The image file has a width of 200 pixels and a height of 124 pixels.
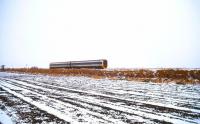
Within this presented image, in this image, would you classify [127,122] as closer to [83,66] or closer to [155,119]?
[155,119]

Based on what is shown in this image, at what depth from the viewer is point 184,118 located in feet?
16.2

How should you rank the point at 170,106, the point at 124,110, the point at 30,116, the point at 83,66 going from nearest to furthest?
the point at 30,116 < the point at 124,110 < the point at 170,106 < the point at 83,66

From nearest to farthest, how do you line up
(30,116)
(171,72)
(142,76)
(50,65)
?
(30,116) → (171,72) → (142,76) → (50,65)

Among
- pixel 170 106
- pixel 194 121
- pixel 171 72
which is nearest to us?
pixel 194 121

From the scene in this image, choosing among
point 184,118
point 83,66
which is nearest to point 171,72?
point 184,118

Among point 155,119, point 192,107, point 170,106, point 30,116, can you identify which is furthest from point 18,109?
point 192,107

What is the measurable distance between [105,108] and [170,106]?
1626 millimetres

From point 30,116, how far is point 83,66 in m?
29.8

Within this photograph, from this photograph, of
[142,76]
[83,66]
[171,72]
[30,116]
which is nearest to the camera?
[30,116]

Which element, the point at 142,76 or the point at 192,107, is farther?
the point at 142,76

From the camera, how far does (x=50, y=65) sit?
45.8 metres

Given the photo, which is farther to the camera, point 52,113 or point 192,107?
point 192,107

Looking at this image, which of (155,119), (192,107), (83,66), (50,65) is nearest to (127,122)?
(155,119)

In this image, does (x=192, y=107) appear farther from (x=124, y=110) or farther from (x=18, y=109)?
(x=18, y=109)
